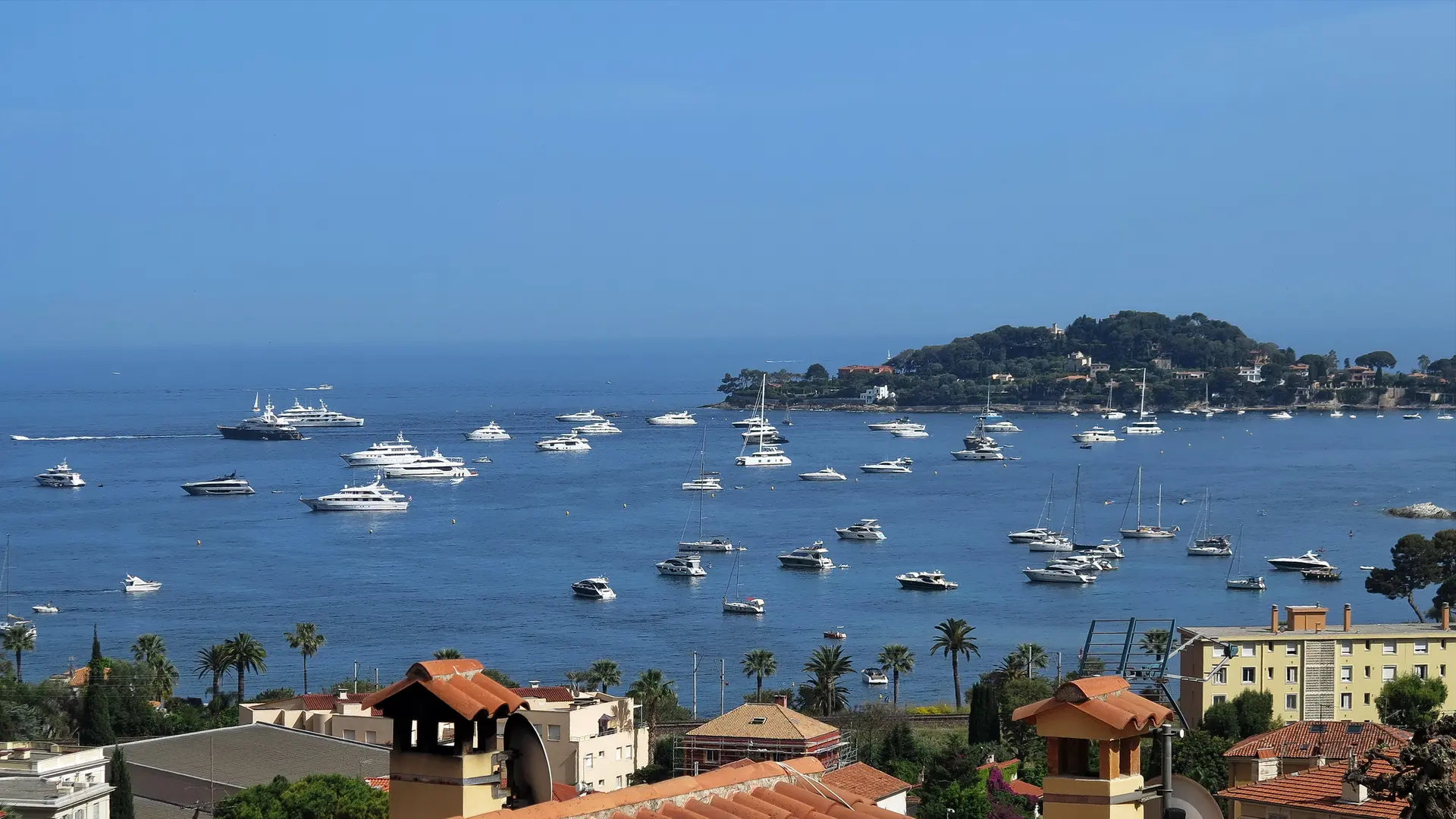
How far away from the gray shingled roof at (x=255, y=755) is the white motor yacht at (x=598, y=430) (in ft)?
251

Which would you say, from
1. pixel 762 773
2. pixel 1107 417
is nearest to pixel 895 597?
pixel 762 773

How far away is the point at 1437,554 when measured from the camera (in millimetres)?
41500

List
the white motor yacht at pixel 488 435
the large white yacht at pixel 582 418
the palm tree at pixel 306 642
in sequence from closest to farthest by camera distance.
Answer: the palm tree at pixel 306 642, the white motor yacht at pixel 488 435, the large white yacht at pixel 582 418

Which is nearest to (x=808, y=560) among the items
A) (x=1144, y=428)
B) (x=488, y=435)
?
(x=488, y=435)

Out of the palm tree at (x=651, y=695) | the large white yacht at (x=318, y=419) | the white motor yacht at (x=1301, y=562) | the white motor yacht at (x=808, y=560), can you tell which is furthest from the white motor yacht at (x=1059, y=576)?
the large white yacht at (x=318, y=419)

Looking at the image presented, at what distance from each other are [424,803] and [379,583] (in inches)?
1765

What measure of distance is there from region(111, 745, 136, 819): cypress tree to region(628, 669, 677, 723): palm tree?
29.1 ft

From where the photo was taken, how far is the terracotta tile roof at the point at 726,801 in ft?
13.6

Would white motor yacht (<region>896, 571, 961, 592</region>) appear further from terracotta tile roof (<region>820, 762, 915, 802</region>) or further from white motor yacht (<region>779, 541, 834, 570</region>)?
terracotta tile roof (<region>820, 762, 915, 802</region>)

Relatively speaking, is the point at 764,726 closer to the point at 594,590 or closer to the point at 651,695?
the point at 651,695

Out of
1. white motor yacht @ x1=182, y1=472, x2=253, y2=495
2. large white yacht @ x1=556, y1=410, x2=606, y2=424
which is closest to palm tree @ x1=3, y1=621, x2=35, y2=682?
white motor yacht @ x1=182, y1=472, x2=253, y2=495

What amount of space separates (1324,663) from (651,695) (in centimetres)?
985

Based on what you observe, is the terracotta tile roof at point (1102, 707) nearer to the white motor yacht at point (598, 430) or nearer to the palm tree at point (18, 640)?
the palm tree at point (18, 640)

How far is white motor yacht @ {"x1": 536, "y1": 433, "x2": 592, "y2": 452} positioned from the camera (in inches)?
3533
